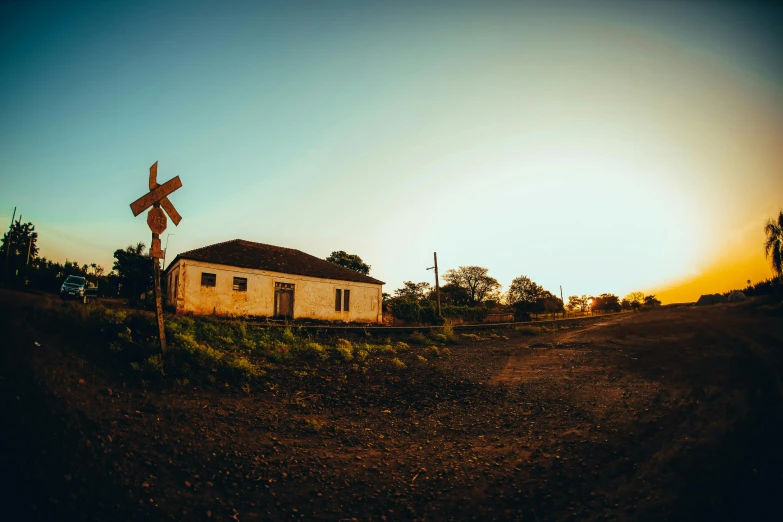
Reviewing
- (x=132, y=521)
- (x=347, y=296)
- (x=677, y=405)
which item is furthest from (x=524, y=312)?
(x=132, y=521)

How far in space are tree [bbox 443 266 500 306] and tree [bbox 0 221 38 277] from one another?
229 ft

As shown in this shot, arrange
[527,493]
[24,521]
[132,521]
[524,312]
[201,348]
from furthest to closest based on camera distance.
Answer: [524,312], [201,348], [527,493], [132,521], [24,521]

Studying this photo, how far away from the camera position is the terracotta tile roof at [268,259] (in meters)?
21.6

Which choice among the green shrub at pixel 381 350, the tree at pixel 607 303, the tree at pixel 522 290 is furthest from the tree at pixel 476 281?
the green shrub at pixel 381 350

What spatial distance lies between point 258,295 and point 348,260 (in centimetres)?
Answer: 2683

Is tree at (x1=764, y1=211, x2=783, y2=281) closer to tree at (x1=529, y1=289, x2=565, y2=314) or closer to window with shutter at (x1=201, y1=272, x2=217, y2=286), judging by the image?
tree at (x1=529, y1=289, x2=565, y2=314)

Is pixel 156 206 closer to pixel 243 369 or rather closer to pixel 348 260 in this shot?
pixel 243 369

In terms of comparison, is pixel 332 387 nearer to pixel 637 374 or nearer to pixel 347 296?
pixel 637 374

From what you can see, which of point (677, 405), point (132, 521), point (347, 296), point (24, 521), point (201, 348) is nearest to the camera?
point (24, 521)

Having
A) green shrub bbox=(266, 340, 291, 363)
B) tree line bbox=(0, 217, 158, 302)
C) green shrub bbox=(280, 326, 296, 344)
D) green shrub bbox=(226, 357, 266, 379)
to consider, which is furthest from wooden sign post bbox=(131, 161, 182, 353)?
tree line bbox=(0, 217, 158, 302)

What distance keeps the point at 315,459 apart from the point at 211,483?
1.39 meters

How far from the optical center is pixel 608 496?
3.67 meters

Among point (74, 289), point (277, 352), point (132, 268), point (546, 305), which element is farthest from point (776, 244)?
point (132, 268)

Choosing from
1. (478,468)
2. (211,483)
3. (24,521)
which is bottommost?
(478,468)
